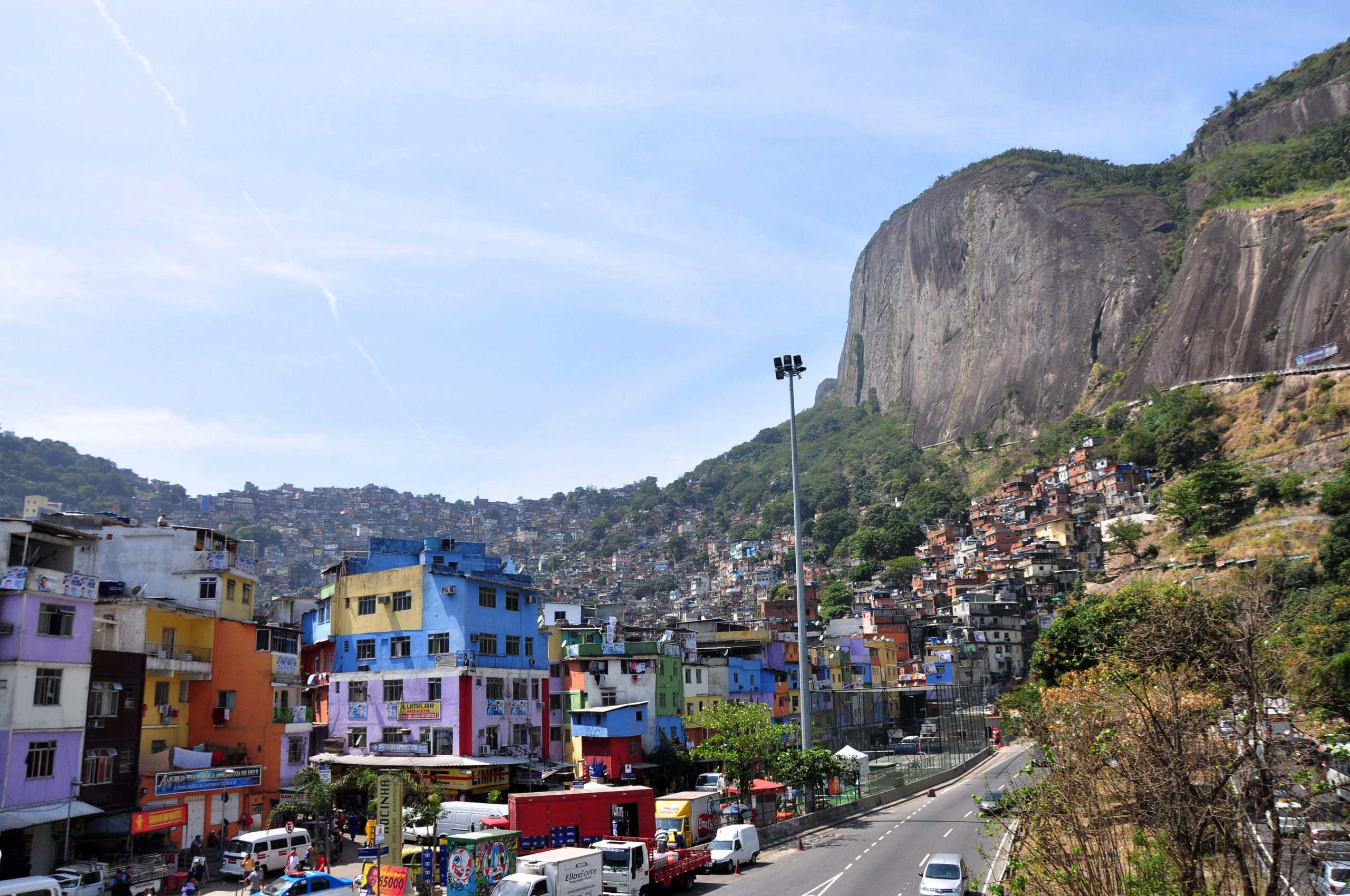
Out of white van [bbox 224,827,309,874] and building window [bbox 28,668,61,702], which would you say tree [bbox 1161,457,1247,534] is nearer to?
white van [bbox 224,827,309,874]

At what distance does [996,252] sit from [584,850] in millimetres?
182137

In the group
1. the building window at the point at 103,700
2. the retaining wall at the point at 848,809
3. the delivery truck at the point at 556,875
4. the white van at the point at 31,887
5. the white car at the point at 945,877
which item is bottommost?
the retaining wall at the point at 848,809

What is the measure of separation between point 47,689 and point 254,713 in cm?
1026

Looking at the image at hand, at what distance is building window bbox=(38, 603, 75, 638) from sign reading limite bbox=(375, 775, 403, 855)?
1110cm

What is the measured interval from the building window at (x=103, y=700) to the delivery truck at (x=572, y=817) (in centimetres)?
1327

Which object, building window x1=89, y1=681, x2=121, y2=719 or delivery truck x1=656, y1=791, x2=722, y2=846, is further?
delivery truck x1=656, y1=791, x2=722, y2=846

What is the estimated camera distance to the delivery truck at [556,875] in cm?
2183

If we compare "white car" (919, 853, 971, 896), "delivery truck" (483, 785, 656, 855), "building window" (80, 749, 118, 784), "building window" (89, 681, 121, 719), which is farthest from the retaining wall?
"building window" (89, 681, 121, 719)

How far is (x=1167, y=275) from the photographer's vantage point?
153m

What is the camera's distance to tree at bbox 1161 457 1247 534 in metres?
92.5

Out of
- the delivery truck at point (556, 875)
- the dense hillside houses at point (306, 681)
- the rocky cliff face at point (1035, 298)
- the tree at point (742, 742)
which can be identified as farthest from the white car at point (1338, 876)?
the rocky cliff face at point (1035, 298)

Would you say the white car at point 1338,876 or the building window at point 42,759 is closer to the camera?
the white car at point 1338,876

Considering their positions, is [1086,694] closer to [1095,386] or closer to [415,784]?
[415,784]

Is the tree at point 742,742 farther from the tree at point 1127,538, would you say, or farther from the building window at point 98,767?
the tree at point 1127,538
